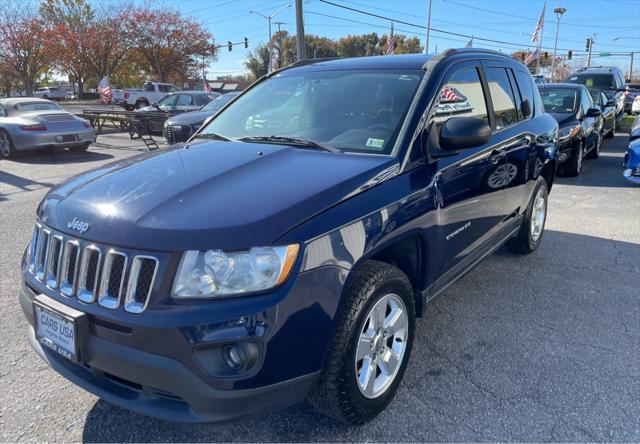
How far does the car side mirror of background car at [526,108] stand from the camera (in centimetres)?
442

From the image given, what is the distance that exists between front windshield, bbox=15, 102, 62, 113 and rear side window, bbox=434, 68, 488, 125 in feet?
38.7

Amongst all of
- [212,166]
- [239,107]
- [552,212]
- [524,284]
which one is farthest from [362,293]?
[552,212]

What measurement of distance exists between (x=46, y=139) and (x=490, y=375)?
11.4 meters

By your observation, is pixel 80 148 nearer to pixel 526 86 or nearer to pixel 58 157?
pixel 58 157

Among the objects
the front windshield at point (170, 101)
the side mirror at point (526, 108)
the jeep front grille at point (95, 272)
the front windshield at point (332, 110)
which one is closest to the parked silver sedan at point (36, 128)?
the front windshield at point (170, 101)

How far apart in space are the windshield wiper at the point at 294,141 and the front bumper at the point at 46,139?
9900 millimetres

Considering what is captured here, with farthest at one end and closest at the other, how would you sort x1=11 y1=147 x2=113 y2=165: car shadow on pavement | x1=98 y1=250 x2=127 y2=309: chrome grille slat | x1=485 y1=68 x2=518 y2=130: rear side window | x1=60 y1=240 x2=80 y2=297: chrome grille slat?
x1=11 y1=147 x2=113 y2=165: car shadow on pavement < x1=485 y1=68 x2=518 y2=130: rear side window < x1=60 y1=240 x2=80 y2=297: chrome grille slat < x1=98 y1=250 x2=127 y2=309: chrome grille slat

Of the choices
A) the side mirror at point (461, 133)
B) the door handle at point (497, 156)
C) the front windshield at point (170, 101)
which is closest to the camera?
the side mirror at point (461, 133)

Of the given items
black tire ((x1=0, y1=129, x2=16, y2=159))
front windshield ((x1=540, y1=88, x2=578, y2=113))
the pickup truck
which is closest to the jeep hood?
front windshield ((x1=540, y1=88, x2=578, y2=113))

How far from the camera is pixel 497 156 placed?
3654 millimetres

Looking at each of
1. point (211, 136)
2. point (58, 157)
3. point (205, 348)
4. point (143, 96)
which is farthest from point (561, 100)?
point (143, 96)

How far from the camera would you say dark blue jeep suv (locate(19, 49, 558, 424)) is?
1.94m

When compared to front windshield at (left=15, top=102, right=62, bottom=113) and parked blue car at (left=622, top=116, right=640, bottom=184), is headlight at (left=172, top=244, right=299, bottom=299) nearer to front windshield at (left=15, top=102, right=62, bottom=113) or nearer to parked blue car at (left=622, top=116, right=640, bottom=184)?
parked blue car at (left=622, top=116, right=640, bottom=184)

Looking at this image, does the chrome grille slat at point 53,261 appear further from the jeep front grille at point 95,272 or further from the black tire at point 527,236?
the black tire at point 527,236
